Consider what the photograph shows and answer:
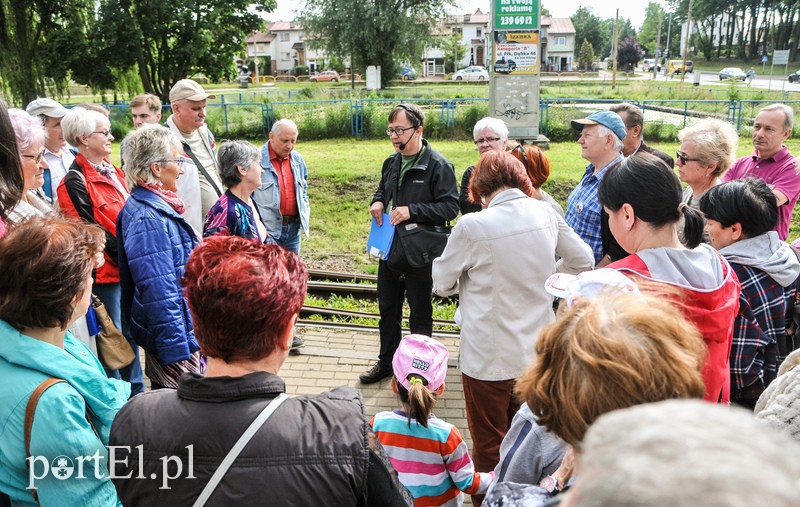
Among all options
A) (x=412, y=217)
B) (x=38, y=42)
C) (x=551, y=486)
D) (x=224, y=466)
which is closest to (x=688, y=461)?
(x=551, y=486)

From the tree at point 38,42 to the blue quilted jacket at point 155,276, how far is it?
19629 millimetres

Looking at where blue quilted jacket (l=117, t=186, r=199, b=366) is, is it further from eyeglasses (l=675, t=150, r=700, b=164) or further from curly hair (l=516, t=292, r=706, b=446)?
eyeglasses (l=675, t=150, r=700, b=164)

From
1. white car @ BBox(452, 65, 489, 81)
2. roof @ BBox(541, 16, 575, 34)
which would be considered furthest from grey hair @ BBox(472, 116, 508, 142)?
roof @ BBox(541, 16, 575, 34)

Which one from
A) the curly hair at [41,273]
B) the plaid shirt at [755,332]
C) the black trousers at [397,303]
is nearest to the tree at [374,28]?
the black trousers at [397,303]

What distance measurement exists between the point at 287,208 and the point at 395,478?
4069mm

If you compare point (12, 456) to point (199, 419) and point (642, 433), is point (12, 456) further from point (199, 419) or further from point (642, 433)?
point (642, 433)

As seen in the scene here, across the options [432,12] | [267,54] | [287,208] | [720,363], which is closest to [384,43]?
[432,12]

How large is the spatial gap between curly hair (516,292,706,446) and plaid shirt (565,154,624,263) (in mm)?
2555

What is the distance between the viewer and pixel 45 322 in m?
1.98

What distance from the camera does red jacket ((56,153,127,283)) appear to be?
387cm

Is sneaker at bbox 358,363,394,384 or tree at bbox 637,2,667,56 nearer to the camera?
sneaker at bbox 358,363,394,384

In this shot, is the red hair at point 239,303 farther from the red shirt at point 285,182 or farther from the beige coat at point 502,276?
the red shirt at point 285,182

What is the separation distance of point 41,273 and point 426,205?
9.81 feet

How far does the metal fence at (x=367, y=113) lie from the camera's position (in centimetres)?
1853
